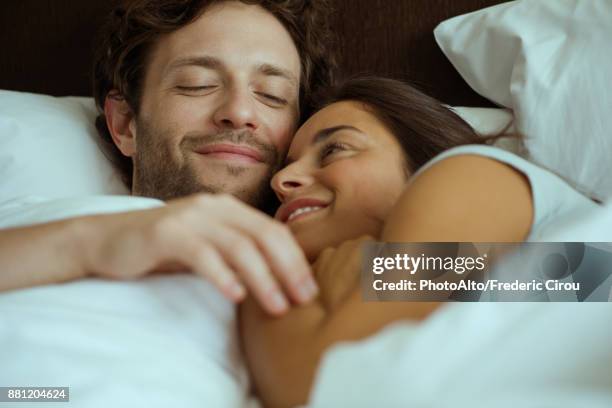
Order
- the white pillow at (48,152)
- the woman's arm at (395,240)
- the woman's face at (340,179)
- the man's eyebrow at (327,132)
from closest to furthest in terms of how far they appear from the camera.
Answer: the woman's arm at (395,240), the woman's face at (340,179), the man's eyebrow at (327,132), the white pillow at (48,152)

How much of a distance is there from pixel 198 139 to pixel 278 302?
74 centimetres

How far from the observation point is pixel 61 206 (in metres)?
0.84

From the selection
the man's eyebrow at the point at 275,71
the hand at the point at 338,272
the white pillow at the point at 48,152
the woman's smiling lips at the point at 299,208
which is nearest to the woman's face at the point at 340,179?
the woman's smiling lips at the point at 299,208

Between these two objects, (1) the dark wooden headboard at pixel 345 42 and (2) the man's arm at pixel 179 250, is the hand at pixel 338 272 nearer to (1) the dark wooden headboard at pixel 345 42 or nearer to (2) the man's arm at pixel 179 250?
(2) the man's arm at pixel 179 250

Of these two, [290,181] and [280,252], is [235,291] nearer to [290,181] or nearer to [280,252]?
[280,252]

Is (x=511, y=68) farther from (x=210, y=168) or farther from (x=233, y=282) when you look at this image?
(x=233, y=282)

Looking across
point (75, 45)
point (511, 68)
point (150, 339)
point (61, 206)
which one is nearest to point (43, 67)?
point (75, 45)

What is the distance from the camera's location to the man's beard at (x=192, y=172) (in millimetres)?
1286

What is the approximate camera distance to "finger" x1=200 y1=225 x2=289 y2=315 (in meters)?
0.62

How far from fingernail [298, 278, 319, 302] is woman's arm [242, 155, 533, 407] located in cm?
1

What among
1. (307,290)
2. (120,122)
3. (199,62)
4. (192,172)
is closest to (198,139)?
(192,172)

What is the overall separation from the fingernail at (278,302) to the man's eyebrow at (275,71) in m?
0.84

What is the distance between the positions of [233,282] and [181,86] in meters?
0.84

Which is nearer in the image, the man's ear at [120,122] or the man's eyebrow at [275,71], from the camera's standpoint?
the man's eyebrow at [275,71]
